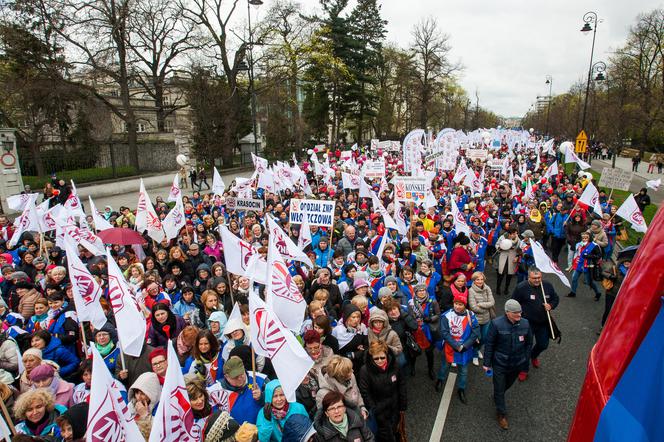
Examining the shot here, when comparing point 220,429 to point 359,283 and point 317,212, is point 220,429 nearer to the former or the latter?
point 359,283

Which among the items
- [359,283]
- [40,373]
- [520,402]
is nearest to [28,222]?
[40,373]

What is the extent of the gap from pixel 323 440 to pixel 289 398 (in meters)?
0.46

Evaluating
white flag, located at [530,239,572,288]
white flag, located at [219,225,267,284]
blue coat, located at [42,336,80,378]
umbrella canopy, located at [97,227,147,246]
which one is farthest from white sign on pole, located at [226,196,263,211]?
white flag, located at [530,239,572,288]

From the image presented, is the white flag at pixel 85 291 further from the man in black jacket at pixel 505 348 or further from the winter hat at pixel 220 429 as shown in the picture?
the man in black jacket at pixel 505 348

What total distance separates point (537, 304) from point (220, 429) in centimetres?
457

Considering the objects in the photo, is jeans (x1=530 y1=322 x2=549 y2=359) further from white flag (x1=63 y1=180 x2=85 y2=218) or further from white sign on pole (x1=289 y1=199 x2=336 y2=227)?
white flag (x1=63 y1=180 x2=85 y2=218)

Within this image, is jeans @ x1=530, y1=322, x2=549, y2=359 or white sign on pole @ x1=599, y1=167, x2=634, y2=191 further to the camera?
white sign on pole @ x1=599, y1=167, x2=634, y2=191

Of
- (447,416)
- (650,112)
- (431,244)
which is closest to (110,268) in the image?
(447,416)

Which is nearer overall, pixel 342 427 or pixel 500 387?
pixel 342 427

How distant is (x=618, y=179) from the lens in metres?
12.2

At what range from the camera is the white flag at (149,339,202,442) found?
2.99m

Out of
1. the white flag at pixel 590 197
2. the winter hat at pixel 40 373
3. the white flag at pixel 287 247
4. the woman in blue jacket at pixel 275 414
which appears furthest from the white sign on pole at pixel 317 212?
the white flag at pixel 590 197

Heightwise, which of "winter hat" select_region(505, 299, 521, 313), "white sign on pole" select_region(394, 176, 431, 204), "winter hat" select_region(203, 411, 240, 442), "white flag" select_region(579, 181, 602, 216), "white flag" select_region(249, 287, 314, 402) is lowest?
"winter hat" select_region(203, 411, 240, 442)

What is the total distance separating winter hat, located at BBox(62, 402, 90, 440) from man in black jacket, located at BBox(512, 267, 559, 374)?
17.3ft
